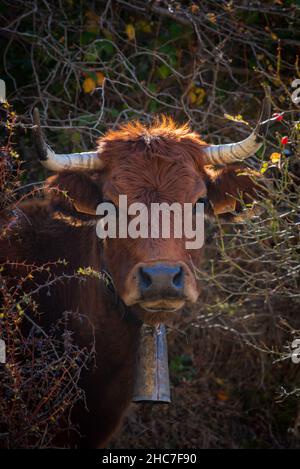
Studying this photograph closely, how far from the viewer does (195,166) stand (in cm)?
482

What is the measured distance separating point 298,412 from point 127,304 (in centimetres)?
244

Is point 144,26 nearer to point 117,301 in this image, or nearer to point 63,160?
point 63,160

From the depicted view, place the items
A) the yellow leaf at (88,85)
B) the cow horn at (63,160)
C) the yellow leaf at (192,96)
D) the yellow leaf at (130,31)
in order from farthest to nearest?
1. the yellow leaf at (192,96)
2. the yellow leaf at (130,31)
3. the yellow leaf at (88,85)
4. the cow horn at (63,160)

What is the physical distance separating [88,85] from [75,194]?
198 centimetres

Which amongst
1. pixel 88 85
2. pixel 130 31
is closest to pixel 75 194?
pixel 88 85

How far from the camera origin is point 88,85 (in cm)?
645

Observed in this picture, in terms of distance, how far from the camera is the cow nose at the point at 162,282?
4086mm

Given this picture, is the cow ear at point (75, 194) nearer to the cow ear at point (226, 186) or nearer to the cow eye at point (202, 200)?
the cow eye at point (202, 200)

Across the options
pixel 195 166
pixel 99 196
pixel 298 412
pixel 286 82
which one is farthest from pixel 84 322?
pixel 286 82

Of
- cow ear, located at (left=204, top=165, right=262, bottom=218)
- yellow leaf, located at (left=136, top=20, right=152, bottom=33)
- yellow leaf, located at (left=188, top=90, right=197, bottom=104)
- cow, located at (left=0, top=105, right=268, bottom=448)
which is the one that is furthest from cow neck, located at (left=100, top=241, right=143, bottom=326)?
yellow leaf, located at (left=136, top=20, right=152, bottom=33)

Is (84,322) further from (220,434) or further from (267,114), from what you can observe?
(220,434)

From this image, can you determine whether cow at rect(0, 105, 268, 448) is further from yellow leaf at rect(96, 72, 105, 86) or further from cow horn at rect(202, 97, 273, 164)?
yellow leaf at rect(96, 72, 105, 86)

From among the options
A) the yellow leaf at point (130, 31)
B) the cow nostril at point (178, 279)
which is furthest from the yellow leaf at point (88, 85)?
the cow nostril at point (178, 279)

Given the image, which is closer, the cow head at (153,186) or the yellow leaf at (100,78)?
the cow head at (153,186)
